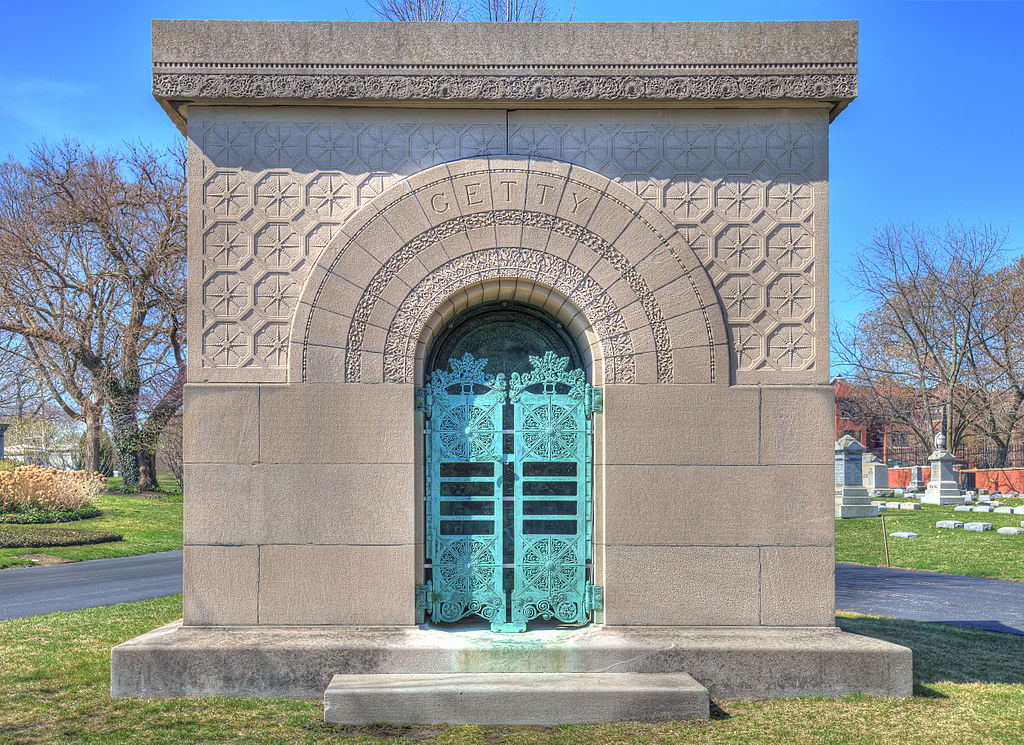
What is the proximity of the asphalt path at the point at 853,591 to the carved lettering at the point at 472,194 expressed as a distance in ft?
29.2

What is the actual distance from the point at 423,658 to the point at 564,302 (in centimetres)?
322

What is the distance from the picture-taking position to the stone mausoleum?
6824mm

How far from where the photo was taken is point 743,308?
7051 mm

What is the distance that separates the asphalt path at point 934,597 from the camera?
11586 millimetres

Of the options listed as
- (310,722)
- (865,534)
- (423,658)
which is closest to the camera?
(310,722)

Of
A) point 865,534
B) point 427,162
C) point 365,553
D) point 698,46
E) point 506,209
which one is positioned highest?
point 698,46

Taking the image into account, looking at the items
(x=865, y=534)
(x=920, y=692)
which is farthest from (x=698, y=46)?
(x=865, y=534)

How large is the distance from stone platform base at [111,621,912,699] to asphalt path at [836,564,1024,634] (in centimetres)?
541

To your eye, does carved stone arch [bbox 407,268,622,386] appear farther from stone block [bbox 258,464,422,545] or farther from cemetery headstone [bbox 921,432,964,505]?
cemetery headstone [bbox 921,432,964,505]

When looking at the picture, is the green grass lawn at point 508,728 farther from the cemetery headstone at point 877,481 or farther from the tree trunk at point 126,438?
the cemetery headstone at point 877,481

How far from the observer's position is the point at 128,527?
2441cm

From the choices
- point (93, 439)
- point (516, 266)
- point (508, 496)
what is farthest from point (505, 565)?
point (93, 439)

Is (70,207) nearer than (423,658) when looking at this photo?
No

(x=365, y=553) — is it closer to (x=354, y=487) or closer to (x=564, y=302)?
(x=354, y=487)
